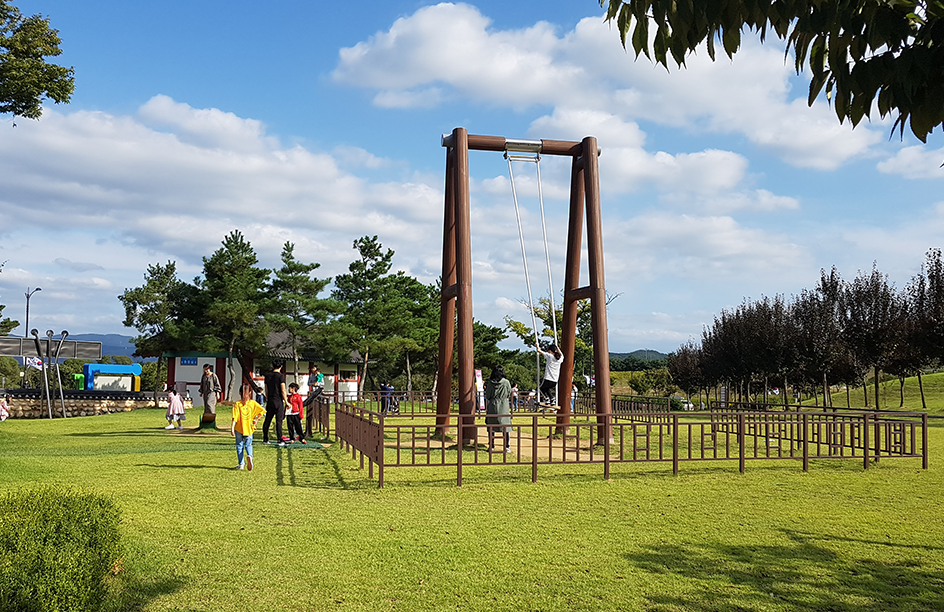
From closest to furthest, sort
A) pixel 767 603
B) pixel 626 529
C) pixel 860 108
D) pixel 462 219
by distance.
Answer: pixel 860 108
pixel 767 603
pixel 626 529
pixel 462 219

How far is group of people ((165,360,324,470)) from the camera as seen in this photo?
11.3m

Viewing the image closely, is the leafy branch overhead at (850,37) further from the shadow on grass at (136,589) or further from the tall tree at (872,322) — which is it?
the tall tree at (872,322)

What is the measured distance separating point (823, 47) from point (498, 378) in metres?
11.3

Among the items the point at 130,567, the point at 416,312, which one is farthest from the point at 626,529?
the point at 416,312

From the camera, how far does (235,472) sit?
11203 mm

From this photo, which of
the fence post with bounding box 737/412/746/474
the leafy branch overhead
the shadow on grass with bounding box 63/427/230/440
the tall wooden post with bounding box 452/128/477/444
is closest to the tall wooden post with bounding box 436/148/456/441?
the tall wooden post with bounding box 452/128/477/444

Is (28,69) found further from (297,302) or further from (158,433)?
(297,302)

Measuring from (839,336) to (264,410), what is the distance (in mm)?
25705

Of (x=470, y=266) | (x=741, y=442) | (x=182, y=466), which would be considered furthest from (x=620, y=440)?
(x=182, y=466)

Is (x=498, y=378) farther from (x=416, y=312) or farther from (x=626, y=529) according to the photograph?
(x=416, y=312)

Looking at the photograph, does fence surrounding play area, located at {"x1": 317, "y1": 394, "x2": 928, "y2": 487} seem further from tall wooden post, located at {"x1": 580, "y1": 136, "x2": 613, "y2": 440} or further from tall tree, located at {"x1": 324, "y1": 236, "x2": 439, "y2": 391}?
tall tree, located at {"x1": 324, "y1": 236, "x2": 439, "y2": 391}

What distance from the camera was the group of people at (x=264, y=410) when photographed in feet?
37.2

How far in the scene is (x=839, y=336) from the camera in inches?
1225

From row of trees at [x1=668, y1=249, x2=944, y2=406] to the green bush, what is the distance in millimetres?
29058
